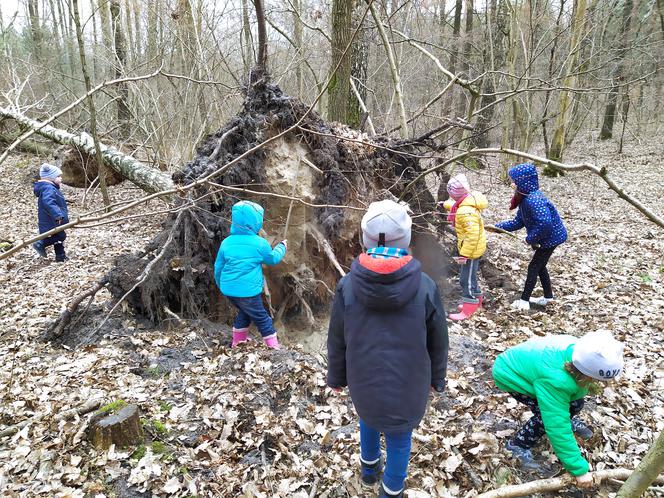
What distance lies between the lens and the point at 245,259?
4383 mm

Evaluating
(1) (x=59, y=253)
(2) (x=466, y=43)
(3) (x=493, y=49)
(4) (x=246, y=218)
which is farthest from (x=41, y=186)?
(2) (x=466, y=43)

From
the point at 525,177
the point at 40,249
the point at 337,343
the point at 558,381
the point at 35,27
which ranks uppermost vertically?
the point at 35,27

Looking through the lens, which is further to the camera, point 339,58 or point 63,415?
point 339,58

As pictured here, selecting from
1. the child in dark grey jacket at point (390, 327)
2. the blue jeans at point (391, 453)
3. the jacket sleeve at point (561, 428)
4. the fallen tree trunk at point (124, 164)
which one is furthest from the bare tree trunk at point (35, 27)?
the jacket sleeve at point (561, 428)

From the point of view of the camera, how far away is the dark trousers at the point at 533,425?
2779 mm

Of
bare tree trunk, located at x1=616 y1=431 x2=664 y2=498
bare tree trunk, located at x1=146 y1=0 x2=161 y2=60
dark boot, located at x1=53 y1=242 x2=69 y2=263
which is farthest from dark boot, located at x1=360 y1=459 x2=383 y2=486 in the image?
bare tree trunk, located at x1=146 y1=0 x2=161 y2=60

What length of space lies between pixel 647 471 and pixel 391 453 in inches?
48.4

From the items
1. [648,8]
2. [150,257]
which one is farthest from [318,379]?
[648,8]

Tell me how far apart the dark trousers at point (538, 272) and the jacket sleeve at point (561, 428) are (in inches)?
113

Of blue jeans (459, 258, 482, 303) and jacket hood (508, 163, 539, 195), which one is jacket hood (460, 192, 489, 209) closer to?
jacket hood (508, 163, 539, 195)

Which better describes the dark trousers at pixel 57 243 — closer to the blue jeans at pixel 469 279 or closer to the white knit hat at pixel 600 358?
the blue jeans at pixel 469 279

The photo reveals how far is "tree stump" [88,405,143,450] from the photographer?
9.47 ft

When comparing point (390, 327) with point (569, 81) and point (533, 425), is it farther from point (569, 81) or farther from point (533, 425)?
point (569, 81)

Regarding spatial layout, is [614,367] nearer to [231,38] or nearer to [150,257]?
[150,257]
